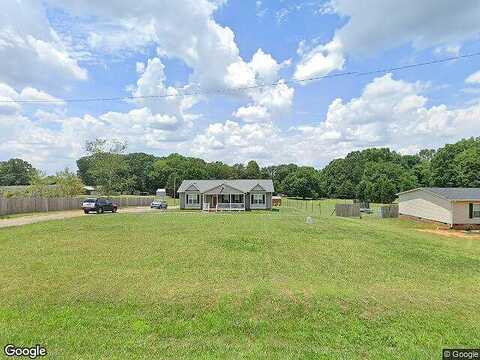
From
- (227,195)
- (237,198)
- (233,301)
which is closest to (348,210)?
(237,198)

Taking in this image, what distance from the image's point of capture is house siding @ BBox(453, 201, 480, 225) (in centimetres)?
3453

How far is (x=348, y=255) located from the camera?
48.4ft

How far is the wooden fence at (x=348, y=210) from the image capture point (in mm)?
47688

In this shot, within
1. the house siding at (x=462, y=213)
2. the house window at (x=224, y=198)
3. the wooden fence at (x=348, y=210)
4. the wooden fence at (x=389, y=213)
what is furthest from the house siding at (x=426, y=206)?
the house window at (x=224, y=198)

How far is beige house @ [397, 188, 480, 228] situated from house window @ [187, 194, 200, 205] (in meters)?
27.9

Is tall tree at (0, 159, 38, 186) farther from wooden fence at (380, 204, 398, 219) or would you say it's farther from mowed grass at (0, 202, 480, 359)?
mowed grass at (0, 202, 480, 359)

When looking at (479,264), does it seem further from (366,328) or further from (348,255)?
(366,328)

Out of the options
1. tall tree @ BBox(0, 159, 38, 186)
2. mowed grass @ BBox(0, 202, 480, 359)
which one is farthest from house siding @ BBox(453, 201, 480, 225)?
tall tree @ BBox(0, 159, 38, 186)

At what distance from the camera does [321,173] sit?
123375mm

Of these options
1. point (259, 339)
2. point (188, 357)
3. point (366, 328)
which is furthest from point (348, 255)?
point (188, 357)

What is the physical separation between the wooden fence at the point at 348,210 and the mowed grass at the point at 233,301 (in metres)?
32.1

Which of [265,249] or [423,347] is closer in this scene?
[423,347]

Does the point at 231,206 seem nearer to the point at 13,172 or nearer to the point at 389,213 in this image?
the point at 389,213

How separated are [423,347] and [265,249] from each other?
327 inches
